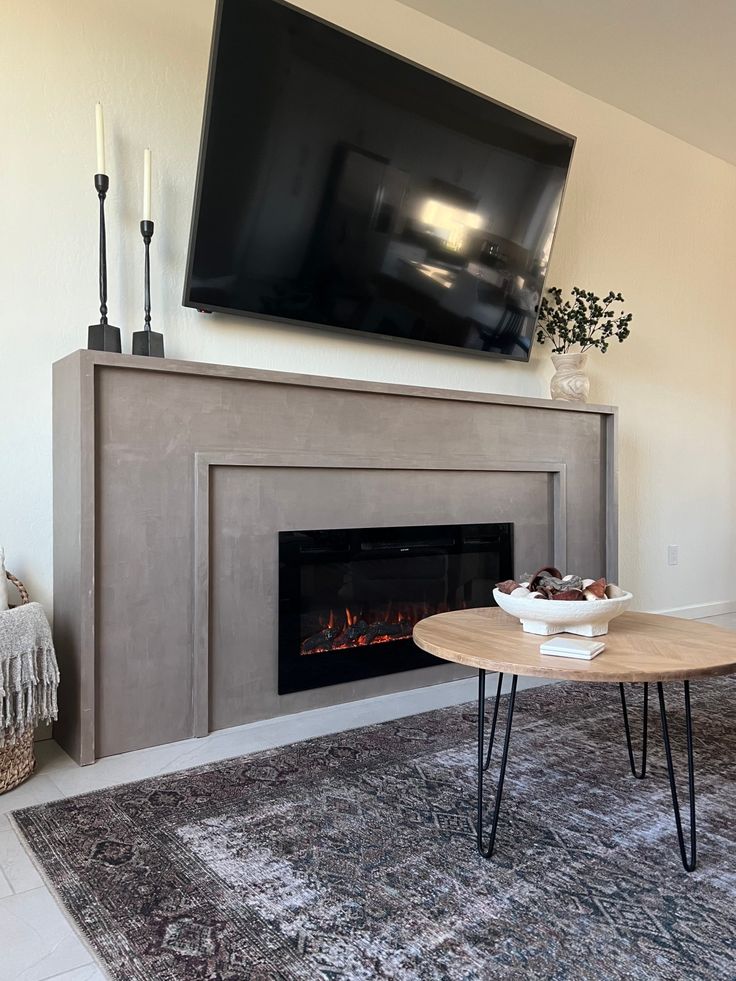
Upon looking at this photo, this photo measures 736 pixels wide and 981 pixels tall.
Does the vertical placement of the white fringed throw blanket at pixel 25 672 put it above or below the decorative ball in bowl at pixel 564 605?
below

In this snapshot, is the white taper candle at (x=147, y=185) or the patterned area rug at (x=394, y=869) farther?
the white taper candle at (x=147, y=185)

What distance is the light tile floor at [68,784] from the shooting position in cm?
112

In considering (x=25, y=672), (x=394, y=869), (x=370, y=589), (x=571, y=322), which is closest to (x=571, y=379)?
(x=571, y=322)

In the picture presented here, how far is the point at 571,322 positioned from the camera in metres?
3.39

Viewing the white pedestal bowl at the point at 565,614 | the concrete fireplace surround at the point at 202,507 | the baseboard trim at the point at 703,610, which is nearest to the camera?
the white pedestal bowl at the point at 565,614

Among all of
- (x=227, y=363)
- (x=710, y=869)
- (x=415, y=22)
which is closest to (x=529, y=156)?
(x=415, y=22)

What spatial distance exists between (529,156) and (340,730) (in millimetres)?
2378

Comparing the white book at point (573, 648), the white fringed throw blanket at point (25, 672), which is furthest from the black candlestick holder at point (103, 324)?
the white book at point (573, 648)

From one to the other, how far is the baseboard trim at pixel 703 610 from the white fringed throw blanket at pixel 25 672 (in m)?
3.19

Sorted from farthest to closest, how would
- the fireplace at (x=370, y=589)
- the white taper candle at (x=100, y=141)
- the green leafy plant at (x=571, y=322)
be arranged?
the green leafy plant at (x=571, y=322) < the fireplace at (x=370, y=589) < the white taper candle at (x=100, y=141)

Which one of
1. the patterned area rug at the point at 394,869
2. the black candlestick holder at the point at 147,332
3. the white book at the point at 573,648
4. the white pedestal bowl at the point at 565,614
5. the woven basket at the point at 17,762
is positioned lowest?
the patterned area rug at the point at 394,869

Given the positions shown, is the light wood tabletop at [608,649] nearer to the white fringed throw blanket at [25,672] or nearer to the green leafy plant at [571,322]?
the white fringed throw blanket at [25,672]

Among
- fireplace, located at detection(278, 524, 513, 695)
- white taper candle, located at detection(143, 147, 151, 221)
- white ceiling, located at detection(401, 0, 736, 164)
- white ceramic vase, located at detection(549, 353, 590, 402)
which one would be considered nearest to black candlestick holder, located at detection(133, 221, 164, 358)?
white taper candle, located at detection(143, 147, 151, 221)

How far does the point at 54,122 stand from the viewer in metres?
2.13
